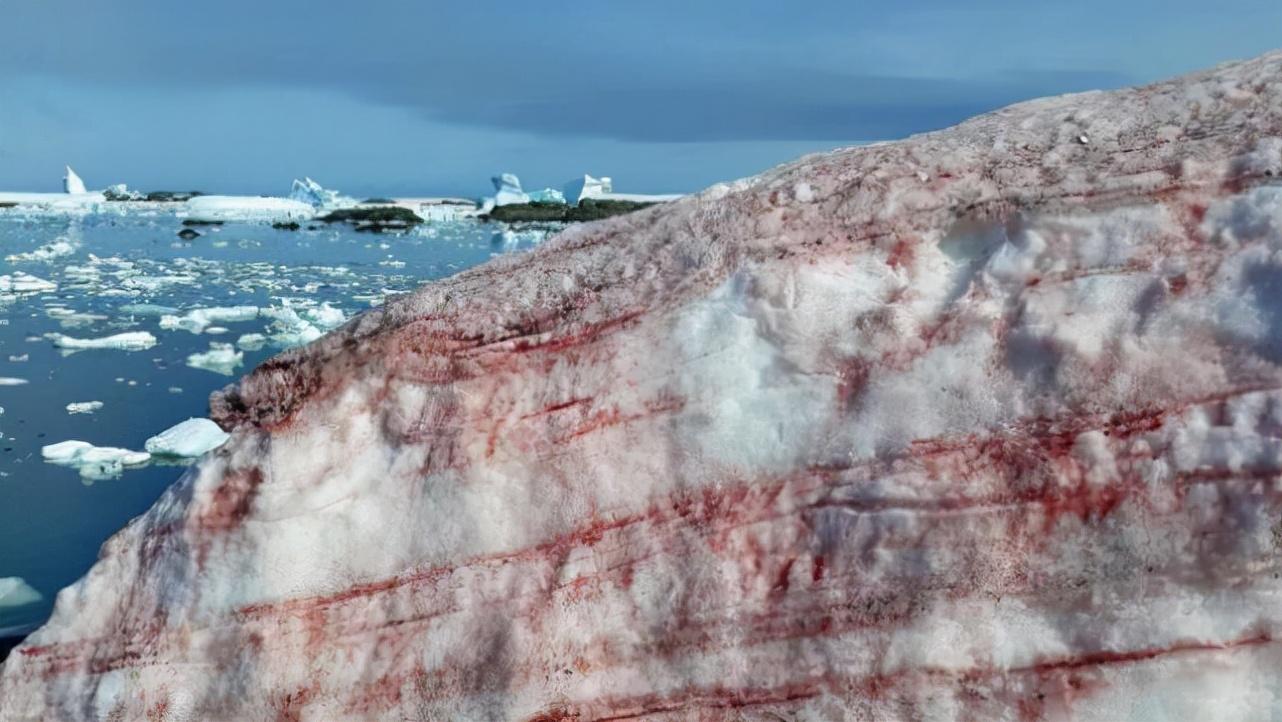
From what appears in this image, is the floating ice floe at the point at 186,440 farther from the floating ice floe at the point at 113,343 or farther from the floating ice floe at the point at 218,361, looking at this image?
the floating ice floe at the point at 113,343

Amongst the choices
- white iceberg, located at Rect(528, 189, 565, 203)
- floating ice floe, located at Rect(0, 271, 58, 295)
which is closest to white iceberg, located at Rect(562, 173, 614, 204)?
white iceberg, located at Rect(528, 189, 565, 203)

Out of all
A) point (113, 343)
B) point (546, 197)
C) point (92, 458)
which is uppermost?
point (546, 197)

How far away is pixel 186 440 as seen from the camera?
23.9 ft

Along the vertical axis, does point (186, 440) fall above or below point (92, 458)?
above

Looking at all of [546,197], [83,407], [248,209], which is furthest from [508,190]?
[83,407]

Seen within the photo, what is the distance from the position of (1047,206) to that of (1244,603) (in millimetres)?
1017

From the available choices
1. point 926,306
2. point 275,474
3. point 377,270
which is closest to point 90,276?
point 377,270

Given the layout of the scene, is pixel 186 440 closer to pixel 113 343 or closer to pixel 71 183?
pixel 113 343

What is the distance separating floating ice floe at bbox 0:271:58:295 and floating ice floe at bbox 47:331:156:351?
5233 millimetres

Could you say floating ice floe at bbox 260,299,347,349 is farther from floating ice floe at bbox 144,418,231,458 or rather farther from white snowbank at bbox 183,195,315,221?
white snowbank at bbox 183,195,315,221

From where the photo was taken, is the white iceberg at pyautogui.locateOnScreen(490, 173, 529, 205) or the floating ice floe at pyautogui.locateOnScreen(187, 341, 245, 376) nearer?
the floating ice floe at pyautogui.locateOnScreen(187, 341, 245, 376)

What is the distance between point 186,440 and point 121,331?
20.7 ft

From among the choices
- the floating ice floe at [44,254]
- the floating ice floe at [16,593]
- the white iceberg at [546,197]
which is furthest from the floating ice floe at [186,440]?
the white iceberg at [546,197]

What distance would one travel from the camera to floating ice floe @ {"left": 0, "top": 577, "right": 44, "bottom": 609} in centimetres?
510
